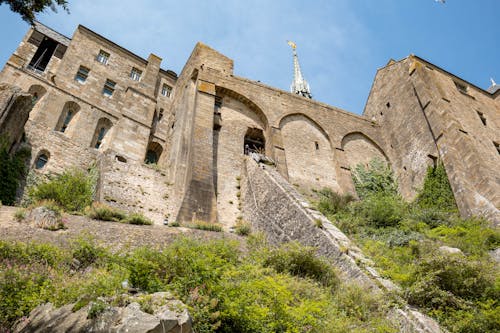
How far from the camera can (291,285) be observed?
672cm

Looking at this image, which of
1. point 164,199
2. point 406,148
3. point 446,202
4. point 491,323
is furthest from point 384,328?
→ point 406,148

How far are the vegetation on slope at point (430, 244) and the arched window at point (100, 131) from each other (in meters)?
10.3

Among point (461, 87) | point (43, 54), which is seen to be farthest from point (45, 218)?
point (461, 87)

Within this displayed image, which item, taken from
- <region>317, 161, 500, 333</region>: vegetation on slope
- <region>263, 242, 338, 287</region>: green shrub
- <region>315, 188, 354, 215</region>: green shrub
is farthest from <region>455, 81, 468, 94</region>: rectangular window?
<region>263, 242, 338, 287</region>: green shrub

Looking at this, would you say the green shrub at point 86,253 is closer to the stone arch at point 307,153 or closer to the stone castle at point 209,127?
the stone castle at point 209,127

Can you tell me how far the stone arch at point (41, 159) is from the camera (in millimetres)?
13761

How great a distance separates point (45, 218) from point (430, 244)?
8969 millimetres

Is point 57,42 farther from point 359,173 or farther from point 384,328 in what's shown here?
point 384,328

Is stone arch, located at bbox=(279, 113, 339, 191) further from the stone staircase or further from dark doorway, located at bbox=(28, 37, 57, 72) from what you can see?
dark doorway, located at bbox=(28, 37, 57, 72)

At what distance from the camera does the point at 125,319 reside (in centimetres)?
408

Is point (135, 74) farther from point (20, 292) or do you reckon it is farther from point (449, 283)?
point (449, 283)

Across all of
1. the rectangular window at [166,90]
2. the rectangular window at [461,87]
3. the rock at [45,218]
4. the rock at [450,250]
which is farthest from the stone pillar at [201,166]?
the rectangular window at [461,87]

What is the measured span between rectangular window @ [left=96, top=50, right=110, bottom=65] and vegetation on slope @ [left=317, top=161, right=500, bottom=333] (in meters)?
14.2

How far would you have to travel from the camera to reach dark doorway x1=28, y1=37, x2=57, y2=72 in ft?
66.7
